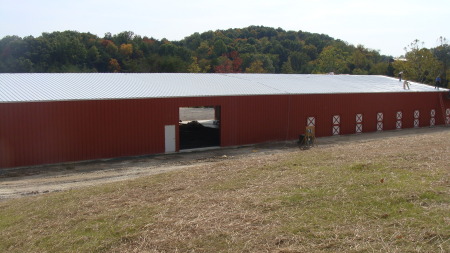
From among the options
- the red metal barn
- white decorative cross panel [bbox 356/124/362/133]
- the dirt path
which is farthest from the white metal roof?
the dirt path

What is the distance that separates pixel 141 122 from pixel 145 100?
1.41 metres

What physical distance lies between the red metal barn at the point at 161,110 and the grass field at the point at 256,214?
405 inches

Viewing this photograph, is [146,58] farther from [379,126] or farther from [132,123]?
[132,123]

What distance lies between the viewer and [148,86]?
99.5 feet

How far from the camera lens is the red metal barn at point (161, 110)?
2394 centimetres

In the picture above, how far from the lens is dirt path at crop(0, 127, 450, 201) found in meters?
18.9

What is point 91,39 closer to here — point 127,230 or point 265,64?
point 265,64

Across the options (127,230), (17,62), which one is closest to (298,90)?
(127,230)

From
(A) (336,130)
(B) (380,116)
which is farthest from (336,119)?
(B) (380,116)

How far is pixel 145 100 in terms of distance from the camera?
1058 inches

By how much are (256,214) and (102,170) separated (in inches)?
582

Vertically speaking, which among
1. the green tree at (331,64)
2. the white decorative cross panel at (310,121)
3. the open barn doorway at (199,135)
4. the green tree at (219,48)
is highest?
the green tree at (219,48)

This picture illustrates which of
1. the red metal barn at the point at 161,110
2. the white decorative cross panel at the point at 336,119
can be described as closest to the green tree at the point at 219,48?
the red metal barn at the point at 161,110

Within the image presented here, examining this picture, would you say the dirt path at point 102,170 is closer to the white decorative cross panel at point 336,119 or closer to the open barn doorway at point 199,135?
the open barn doorway at point 199,135
